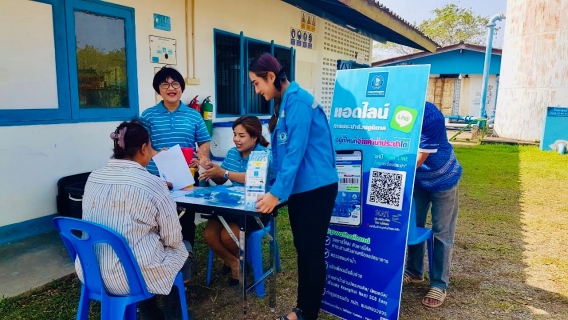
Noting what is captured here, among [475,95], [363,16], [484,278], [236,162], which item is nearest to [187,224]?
[236,162]

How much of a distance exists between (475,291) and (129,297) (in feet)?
7.91

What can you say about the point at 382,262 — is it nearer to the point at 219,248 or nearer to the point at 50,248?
the point at 219,248

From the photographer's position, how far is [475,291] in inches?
114

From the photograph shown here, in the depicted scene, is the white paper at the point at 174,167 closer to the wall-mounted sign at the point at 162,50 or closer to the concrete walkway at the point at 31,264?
the concrete walkway at the point at 31,264

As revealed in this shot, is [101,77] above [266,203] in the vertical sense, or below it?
above

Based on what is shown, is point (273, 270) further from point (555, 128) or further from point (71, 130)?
point (555, 128)

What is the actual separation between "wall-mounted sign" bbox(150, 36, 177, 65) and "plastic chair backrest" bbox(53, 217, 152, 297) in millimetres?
2995

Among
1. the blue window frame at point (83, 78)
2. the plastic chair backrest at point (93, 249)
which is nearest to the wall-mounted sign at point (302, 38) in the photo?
the blue window frame at point (83, 78)

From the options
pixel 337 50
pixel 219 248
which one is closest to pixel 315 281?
pixel 219 248

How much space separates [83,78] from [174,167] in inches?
73.5

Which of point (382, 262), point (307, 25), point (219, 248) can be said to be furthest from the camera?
point (307, 25)

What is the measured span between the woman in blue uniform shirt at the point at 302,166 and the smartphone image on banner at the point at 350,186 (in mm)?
305

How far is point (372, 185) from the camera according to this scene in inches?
93.7

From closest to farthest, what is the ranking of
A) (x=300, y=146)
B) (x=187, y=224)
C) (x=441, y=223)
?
(x=300, y=146) < (x=441, y=223) < (x=187, y=224)
